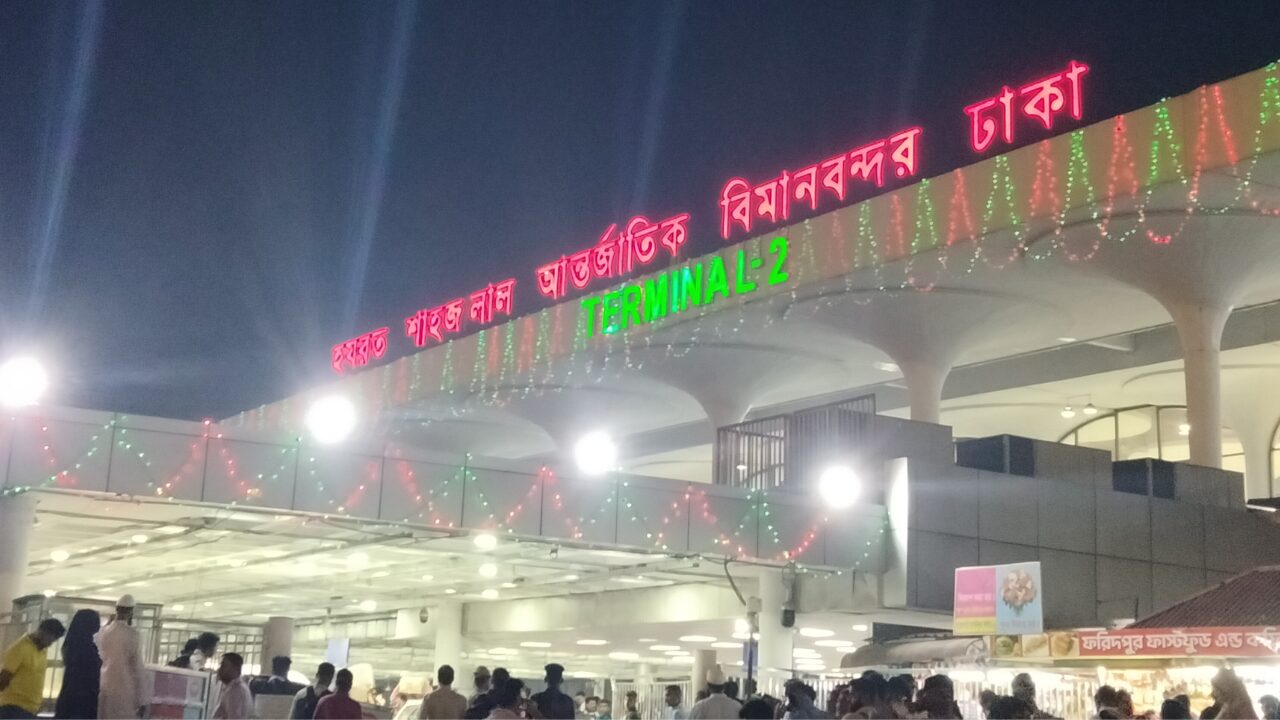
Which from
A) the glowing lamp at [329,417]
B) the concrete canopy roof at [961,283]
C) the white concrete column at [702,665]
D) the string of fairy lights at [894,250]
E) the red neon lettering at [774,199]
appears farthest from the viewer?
the red neon lettering at [774,199]

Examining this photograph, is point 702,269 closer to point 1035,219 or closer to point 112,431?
point 1035,219

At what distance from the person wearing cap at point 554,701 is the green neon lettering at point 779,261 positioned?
15.7 metres

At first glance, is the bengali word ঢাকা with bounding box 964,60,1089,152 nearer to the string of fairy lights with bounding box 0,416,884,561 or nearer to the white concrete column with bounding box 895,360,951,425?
the white concrete column with bounding box 895,360,951,425

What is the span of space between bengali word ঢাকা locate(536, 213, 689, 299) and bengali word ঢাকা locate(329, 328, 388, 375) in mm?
10857

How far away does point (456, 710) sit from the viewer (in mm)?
12336

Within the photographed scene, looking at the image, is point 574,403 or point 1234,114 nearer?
point 1234,114

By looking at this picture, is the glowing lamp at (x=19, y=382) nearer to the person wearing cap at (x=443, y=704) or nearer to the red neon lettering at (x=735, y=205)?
the person wearing cap at (x=443, y=704)

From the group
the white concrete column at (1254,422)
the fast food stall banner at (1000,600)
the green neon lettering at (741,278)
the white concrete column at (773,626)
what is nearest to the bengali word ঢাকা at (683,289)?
the green neon lettering at (741,278)

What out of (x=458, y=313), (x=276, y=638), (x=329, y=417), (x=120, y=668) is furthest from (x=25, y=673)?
(x=458, y=313)

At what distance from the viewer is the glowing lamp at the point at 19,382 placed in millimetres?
15852

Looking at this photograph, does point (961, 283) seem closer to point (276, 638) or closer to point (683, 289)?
point (683, 289)

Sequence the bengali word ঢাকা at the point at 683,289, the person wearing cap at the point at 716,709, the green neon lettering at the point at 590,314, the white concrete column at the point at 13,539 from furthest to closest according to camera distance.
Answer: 1. the green neon lettering at the point at 590,314
2. the bengali word ঢাকা at the point at 683,289
3. the white concrete column at the point at 13,539
4. the person wearing cap at the point at 716,709

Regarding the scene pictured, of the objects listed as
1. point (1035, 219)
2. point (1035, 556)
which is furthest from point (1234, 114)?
point (1035, 556)

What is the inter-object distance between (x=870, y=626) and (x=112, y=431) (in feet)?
45.2
